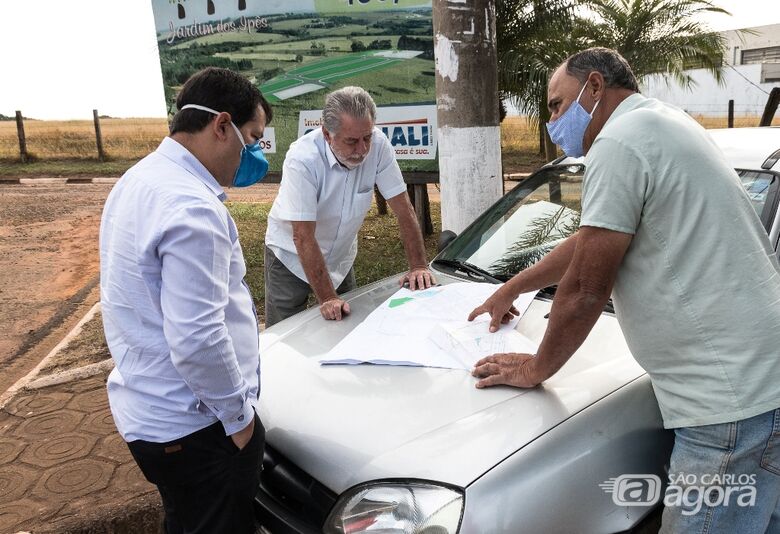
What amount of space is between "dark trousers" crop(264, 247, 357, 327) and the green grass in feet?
6.35

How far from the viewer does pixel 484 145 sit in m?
3.86

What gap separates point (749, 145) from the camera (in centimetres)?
267

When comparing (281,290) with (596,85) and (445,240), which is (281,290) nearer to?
(445,240)

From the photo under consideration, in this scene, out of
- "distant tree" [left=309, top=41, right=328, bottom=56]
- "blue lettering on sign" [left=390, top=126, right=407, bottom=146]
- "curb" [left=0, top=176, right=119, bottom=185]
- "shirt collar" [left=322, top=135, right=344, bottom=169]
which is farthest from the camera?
"curb" [left=0, top=176, right=119, bottom=185]

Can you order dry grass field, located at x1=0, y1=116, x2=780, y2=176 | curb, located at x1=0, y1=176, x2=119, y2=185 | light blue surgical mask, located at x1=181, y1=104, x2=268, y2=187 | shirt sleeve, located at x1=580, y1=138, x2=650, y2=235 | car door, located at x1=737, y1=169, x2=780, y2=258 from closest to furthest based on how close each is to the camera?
shirt sleeve, located at x1=580, y1=138, x2=650, y2=235
light blue surgical mask, located at x1=181, y1=104, x2=268, y2=187
car door, located at x1=737, y1=169, x2=780, y2=258
curb, located at x1=0, y1=176, x2=119, y2=185
dry grass field, located at x1=0, y1=116, x2=780, y2=176

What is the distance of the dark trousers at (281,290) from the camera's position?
3.57 m

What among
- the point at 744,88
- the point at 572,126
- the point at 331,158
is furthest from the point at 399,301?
the point at 744,88

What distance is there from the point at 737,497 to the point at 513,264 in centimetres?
136

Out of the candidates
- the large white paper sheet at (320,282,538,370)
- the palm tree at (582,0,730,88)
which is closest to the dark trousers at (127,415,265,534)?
the large white paper sheet at (320,282,538,370)

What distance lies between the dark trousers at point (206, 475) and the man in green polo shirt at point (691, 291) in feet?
3.27

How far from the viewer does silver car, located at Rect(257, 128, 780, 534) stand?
1.59 m

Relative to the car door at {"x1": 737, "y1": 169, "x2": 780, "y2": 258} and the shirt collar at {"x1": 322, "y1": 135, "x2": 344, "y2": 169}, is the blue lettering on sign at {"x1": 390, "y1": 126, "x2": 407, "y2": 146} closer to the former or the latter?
the shirt collar at {"x1": 322, "y1": 135, "x2": 344, "y2": 169}

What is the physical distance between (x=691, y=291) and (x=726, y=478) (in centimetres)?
48

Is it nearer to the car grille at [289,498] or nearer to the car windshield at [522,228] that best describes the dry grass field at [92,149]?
the car windshield at [522,228]
